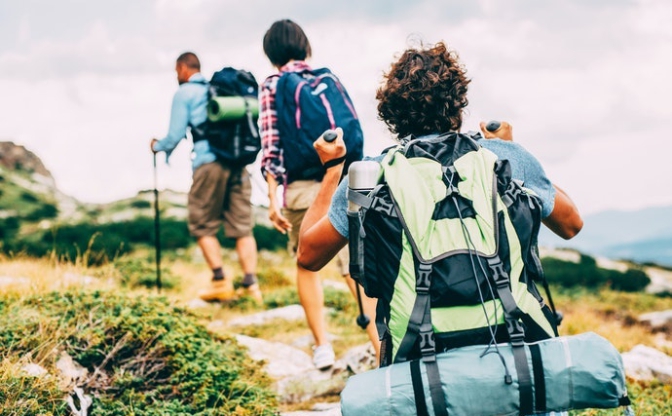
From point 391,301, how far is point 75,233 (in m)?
14.2

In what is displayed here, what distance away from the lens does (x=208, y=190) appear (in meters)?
7.73

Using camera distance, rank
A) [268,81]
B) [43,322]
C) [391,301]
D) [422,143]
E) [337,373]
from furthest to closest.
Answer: [337,373] < [268,81] < [43,322] < [422,143] < [391,301]

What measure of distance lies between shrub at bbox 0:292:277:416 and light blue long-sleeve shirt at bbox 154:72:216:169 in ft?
8.18

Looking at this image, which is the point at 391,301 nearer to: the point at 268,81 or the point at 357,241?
the point at 357,241

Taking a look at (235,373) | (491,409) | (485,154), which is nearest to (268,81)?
(235,373)

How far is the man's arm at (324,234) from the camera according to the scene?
9.46 ft

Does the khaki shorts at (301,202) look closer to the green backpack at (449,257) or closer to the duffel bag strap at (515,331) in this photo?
the green backpack at (449,257)

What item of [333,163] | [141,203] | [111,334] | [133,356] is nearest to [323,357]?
[133,356]

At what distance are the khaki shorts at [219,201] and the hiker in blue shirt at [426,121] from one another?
16.0 ft

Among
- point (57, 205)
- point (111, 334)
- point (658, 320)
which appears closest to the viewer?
point (111, 334)

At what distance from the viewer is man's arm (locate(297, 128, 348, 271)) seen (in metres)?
2.88

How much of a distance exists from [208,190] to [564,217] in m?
5.31

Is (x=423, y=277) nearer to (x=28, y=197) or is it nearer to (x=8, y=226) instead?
(x=8, y=226)

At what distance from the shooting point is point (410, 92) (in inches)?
110
